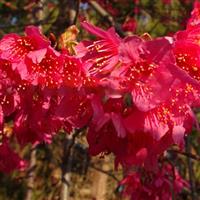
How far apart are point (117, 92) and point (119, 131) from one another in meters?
0.09

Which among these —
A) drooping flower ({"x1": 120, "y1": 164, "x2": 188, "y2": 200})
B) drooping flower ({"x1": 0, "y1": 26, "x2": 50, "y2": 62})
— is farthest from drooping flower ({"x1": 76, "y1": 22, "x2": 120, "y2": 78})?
drooping flower ({"x1": 120, "y1": 164, "x2": 188, "y2": 200})

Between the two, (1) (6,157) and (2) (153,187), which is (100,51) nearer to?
(2) (153,187)

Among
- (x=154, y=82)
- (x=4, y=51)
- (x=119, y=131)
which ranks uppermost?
(x=4, y=51)

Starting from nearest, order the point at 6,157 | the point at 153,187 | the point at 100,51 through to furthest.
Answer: the point at 100,51 → the point at 153,187 → the point at 6,157

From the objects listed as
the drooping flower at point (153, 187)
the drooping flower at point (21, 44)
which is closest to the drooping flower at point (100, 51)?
the drooping flower at point (21, 44)

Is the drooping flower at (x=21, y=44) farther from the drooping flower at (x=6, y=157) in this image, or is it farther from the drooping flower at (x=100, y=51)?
the drooping flower at (x=6, y=157)

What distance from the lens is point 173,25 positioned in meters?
5.89

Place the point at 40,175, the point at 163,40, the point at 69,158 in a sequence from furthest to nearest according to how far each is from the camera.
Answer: the point at 40,175 → the point at 69,158 → the point at 163,40

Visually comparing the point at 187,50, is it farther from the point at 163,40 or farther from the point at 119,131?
the point at 119,131

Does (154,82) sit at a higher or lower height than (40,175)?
lower

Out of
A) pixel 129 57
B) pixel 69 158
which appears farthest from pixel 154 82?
pixel 69 158

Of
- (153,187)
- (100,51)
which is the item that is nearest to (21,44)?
(100,51)

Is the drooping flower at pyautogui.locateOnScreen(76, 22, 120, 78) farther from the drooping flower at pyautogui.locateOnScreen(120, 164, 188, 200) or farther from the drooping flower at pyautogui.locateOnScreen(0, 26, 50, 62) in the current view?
the drooping flower at pyautogui.locateOnScreen(120, 164, 188, 200)

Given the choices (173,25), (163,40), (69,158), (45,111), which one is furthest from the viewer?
(173,25)
